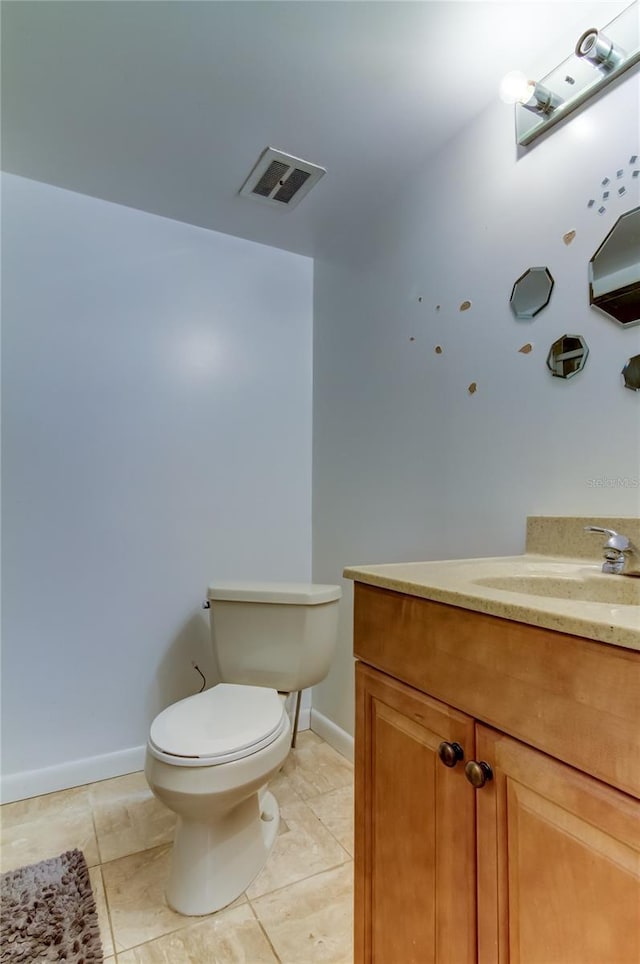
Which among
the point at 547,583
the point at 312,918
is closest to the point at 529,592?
the point at 547,583

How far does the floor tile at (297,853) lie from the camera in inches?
53.5

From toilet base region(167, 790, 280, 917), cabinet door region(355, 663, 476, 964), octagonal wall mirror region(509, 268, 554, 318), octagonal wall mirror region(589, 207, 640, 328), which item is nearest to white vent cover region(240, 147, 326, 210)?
octagonal wall mirror region(509, 268, 554, 318)

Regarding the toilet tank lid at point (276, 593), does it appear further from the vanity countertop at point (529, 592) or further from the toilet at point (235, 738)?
the vanity countertop at point (529, 592)

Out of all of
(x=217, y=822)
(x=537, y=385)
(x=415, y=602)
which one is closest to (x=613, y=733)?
(x=415, y=602)

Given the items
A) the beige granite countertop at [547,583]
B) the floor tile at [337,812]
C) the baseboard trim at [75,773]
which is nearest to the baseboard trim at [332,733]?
the baseboard trim at [75,773]

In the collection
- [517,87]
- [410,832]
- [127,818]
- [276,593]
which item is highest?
[517,87]

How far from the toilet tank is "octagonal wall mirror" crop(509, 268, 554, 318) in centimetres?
110

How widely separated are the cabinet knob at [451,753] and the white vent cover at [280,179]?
1.80m

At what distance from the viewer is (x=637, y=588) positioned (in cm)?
91

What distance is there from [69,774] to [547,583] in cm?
185

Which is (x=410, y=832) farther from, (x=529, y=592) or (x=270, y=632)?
(x=270, y=632)

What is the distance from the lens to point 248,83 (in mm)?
1400

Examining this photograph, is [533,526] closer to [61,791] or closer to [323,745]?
[323,745]

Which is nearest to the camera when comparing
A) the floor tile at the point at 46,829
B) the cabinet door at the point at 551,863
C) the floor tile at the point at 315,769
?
the cabinet door at the point at 551,863
